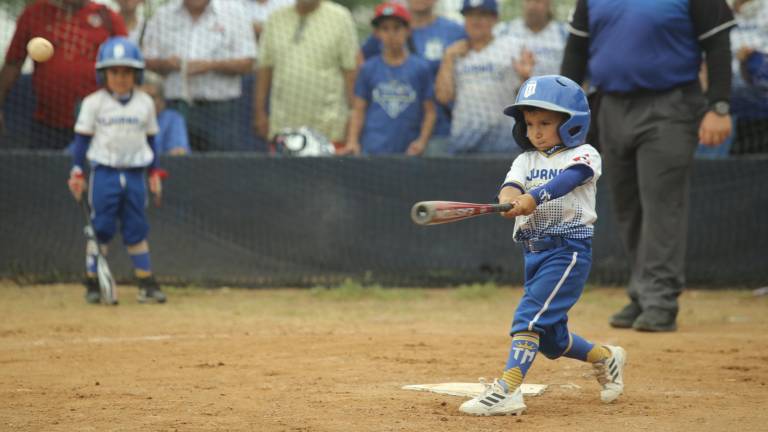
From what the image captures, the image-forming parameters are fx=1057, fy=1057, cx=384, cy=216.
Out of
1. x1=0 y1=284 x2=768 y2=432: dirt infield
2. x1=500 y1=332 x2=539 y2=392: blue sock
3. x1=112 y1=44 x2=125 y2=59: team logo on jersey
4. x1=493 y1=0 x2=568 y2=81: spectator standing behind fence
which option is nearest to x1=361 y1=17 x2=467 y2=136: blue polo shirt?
x1=493 y1=0 x2=568 y2=81: spectator standing behind fence

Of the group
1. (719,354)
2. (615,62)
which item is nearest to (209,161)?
(615,62)

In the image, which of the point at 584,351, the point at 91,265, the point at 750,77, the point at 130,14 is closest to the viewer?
the point at 584,351

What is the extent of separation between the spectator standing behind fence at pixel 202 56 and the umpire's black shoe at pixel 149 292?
6.94 ft

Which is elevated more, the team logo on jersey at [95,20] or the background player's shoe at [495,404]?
the team logo on jersey at [95,20]

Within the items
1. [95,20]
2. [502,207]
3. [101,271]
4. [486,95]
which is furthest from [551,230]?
[95,20]

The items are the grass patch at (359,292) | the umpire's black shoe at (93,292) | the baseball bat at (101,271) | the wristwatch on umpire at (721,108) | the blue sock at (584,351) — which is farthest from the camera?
the grass patch at (359,292)

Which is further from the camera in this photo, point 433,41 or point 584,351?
point 433,41

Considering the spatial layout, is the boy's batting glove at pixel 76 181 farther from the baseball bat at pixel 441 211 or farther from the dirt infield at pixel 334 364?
the baseball bat at pixel 441 211

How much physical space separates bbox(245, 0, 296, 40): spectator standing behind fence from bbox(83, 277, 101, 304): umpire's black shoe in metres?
3.37

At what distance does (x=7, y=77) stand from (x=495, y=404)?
7.41 m

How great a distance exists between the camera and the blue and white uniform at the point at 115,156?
27.9 feet

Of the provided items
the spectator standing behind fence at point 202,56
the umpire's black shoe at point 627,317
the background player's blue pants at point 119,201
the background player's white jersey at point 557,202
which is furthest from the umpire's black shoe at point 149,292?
the background player's white jersey at point 557,202

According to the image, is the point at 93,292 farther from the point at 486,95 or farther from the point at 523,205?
the point at 523,205

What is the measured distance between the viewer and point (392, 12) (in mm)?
10031
